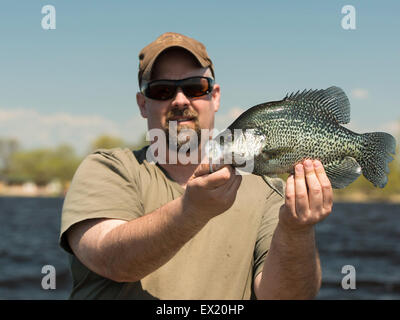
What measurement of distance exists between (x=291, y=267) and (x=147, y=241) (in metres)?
1.33

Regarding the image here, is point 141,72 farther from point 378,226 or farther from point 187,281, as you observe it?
point 378,226

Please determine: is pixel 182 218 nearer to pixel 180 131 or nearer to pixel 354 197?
pixel 180 131

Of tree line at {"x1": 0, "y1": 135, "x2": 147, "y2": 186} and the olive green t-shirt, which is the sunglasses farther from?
tree line at {"x1": 0, "y1": 135, "x2": 147, "y2": 186}

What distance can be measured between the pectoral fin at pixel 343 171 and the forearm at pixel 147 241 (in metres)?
1.11

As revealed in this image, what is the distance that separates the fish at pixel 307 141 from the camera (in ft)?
11.5

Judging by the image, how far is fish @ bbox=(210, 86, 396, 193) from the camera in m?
3.51

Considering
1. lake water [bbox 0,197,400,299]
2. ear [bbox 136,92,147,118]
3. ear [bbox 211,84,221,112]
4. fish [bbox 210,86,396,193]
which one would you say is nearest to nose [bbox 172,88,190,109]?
ear [bbox 136,92,147,118]

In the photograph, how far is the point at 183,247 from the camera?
4.35m

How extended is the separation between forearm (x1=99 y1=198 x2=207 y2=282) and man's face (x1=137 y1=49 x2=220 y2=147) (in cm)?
130

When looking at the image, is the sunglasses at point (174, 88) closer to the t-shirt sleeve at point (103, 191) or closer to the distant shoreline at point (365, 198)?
the t-shirt sleeve at point (103, 191)

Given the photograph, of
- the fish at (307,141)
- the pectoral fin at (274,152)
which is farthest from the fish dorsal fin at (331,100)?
the pectoral fin at (274,152)

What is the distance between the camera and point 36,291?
69.4 ft

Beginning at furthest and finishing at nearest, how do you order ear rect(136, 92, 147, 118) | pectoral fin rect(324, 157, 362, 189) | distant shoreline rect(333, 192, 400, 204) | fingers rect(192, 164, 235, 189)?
distant shoreline rect(333, 192, 400, 204), ear rect(136, 92, 147, 118), pectoral fin rect(324, 157, 362, 189), fingers rect(192, 164, 235, 189)
